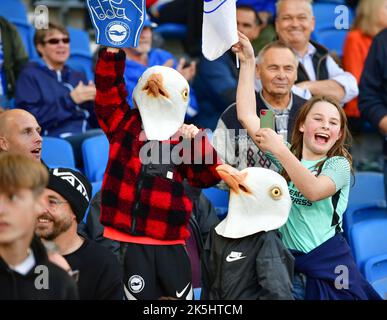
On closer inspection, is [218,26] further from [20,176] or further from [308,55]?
[308,55]

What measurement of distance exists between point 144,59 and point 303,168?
2.72 m

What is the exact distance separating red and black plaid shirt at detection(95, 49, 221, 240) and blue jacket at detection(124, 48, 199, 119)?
182 centimetres

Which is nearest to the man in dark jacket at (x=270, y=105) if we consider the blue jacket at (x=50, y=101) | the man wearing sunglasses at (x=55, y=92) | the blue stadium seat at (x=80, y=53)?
the man wearing sunglasses at (x=55, y=92)

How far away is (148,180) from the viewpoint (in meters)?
4.34

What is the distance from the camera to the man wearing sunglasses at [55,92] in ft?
21.2

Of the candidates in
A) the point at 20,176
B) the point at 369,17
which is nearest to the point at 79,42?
the point at 369,17

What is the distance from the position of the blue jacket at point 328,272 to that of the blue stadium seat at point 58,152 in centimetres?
175

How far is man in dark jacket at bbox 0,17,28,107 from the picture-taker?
6.89 m

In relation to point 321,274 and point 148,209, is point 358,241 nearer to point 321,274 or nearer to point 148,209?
point 321,274

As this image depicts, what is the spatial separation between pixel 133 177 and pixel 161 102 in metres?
0.34

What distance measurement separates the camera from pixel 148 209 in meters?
4.31

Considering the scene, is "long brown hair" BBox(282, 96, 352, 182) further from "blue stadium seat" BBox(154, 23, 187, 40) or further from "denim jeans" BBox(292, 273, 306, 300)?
"blue stadium seat" BBox(154, 23, 187, 40)

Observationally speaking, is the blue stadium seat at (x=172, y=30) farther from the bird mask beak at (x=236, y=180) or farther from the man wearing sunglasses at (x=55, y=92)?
the bird mask beak at (x=236, y=180)
